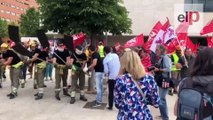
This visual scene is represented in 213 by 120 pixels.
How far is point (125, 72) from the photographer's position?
435 cm

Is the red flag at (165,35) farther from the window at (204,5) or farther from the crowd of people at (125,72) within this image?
the window at (204,5)

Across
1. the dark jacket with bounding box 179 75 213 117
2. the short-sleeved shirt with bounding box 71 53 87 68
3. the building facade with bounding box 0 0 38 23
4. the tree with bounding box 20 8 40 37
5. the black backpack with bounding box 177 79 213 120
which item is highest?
the building facade with bounding box 0 0 38 23

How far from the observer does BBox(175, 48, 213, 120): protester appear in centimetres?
338

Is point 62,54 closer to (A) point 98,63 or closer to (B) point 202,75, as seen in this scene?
(A) point 98,63

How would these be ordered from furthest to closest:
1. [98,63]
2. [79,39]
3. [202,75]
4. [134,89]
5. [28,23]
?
1. [28,23]
2. [79,39]
3. [98,63]
4. [134,89]
5. [202,75]

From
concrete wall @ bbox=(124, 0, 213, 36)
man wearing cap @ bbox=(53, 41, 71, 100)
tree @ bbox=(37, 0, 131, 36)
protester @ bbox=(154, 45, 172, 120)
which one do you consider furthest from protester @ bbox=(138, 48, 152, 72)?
concrete wall @ bbox=(124, 0, 213, 36)

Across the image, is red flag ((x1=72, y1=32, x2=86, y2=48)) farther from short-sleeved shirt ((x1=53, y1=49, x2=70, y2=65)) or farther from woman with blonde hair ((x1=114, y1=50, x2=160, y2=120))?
woman with blonde hair ((x1=114, y1=50, x2=160, y2=120))

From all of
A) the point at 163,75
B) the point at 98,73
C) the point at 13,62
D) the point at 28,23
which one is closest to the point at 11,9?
the point at 28,23

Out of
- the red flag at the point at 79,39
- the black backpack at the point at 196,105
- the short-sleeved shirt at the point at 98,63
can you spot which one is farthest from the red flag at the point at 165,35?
the black backpack at the point at 196,105

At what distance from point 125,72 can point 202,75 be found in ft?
3.77

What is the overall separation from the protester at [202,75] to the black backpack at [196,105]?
2 centimetres

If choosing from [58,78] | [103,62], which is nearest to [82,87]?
[58,78]

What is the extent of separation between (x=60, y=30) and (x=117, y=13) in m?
2.06

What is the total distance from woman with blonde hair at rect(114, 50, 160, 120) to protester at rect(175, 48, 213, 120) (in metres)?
0.79
